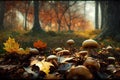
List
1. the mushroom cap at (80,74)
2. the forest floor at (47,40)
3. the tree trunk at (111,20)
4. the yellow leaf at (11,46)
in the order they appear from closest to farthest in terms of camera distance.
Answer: the mushroom cap at (80,74) → the yellow leaf at (11,46) → the forest floor at (47,40) → the tree trunk at (111,20)

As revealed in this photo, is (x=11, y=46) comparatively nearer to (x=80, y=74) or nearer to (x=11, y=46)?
(x=11, y=46)

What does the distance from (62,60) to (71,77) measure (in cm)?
109

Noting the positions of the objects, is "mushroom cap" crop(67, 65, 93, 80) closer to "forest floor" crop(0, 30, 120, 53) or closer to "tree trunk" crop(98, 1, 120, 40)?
"forest floor" crop(0, 30, 120, 53)

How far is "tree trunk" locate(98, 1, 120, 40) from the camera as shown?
10.6 metres

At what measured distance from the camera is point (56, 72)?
3.30 metres

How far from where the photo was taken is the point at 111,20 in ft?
35.7

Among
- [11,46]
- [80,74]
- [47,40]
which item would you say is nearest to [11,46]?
[11,46]

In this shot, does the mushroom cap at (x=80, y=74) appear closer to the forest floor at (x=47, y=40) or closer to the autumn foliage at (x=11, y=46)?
the autumn foliage at (x=11, y=46)

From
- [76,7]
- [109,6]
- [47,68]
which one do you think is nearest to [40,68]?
[47,68]

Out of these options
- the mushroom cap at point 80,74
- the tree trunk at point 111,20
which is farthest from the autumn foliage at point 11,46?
the tree trunk at point 111,20

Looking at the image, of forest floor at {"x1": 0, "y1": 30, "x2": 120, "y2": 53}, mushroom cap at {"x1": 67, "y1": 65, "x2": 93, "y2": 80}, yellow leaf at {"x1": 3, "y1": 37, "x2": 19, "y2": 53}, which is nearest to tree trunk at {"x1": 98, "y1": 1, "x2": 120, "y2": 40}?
forest floor at {"x1": 0, "y1": 30, "x2": 120, "y2": 53}

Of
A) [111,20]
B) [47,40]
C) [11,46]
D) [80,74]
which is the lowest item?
[47,40]

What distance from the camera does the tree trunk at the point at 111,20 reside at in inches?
417

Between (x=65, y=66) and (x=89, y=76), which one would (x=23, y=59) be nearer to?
(x=65, y=66)
